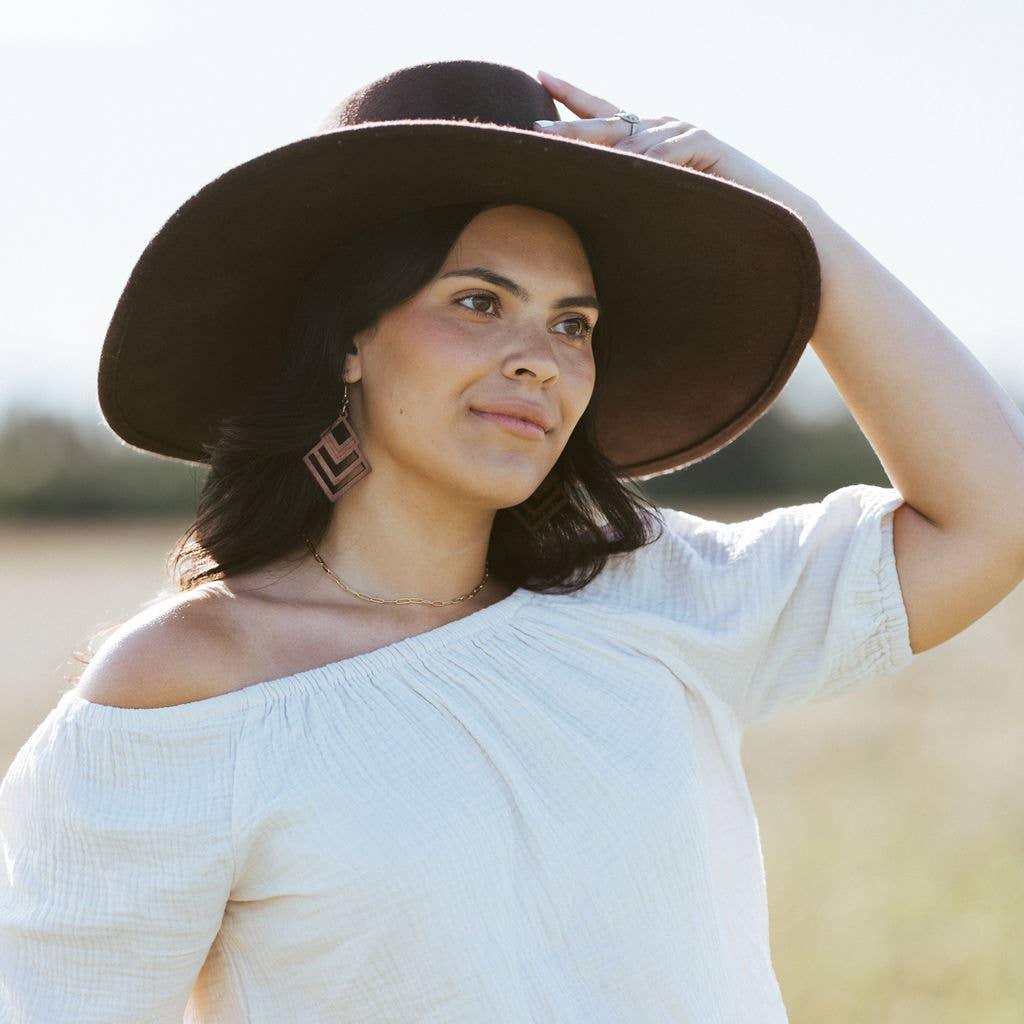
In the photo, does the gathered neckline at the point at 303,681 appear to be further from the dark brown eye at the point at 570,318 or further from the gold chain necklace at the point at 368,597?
the dark brown eye at the point at 570,318

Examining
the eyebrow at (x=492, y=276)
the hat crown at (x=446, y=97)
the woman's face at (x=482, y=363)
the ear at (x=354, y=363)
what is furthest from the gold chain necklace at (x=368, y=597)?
the hat crown at (x=446, y=97)

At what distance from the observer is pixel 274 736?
81.0 inches

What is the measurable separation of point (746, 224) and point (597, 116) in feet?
1.07

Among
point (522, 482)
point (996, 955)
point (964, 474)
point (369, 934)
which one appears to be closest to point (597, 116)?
point (522, 482)

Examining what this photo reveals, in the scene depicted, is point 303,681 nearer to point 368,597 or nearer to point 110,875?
point 368,597

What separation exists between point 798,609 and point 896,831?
5431 millimetres

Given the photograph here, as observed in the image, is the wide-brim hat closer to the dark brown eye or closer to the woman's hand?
the woman's hand

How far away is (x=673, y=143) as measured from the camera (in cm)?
248

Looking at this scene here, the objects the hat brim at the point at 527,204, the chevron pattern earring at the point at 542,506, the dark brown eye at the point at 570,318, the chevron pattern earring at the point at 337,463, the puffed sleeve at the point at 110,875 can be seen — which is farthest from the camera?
the chevron pattern earring at the point at 542,506

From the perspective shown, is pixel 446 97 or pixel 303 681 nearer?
pixel 303 681

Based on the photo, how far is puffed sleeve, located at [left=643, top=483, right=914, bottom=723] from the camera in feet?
7.94

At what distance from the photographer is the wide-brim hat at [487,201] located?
2.23 metres

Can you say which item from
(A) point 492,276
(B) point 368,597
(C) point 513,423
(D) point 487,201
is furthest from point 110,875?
(D) point 487,201

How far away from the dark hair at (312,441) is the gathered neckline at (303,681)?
0.15m
